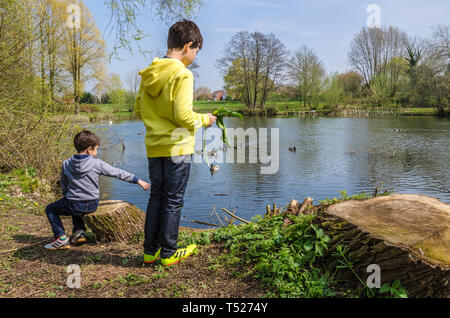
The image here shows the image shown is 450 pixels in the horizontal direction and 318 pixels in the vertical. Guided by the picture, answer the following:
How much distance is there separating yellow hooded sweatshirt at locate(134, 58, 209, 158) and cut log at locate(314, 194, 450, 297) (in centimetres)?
147

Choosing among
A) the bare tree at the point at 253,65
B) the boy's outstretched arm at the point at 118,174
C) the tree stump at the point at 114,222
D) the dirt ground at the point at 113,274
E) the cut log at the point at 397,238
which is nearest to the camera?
the cut log at the point at 397,238

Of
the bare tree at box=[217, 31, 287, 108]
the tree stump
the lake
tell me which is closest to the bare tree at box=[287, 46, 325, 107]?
the bare tree at box=[217, 31, 287, 108]

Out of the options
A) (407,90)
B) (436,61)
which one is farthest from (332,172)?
(407,90)

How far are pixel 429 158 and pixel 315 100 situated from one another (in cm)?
4034

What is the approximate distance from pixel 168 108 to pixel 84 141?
1467mm

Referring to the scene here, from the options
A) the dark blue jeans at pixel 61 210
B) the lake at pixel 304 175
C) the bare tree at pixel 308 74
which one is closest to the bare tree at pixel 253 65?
the bare tree at pixel 308 74

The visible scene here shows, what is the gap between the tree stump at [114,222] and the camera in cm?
415

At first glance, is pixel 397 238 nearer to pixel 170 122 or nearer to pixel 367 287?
pixel 367 287

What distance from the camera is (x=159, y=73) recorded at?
3.03 meters

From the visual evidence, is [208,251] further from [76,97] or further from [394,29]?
[394,29]

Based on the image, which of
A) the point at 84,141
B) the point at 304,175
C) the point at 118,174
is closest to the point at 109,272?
the point at 118,174

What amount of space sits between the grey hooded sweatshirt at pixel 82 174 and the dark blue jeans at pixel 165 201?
2.70ft

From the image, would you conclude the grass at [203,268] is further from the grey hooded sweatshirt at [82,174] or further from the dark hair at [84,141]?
the dark hair at [84,141]

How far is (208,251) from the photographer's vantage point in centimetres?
380
